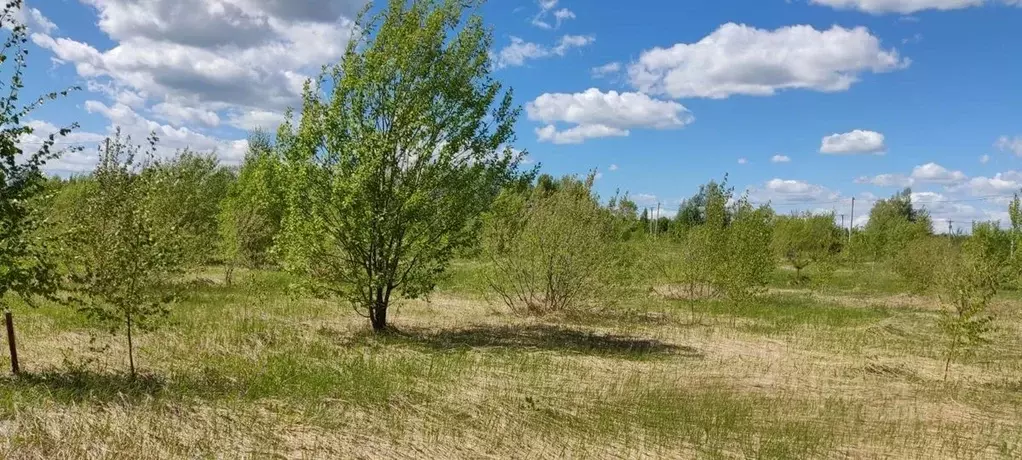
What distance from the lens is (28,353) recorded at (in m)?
9.91

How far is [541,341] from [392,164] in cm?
456

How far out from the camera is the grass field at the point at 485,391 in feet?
21.9

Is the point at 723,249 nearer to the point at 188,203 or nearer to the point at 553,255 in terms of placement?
the point at 553,255

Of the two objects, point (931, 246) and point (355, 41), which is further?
point (931, 246)

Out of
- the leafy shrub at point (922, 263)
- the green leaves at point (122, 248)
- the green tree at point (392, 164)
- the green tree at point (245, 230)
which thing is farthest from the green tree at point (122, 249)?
the leafy shrub at point (922, 263)

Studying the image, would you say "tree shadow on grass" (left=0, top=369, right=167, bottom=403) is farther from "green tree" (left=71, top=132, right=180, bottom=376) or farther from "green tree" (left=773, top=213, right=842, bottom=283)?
"green tree" (left=773, top=213, right=842, bottom=283)

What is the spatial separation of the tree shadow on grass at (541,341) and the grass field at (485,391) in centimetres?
6

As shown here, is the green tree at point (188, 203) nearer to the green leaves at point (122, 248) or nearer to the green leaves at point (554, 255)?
the green leaves at point (122, 248)

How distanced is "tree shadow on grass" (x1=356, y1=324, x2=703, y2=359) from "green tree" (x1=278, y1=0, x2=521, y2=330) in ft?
3.22

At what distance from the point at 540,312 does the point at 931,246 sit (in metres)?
18.9

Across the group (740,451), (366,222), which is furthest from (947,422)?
(366,222)

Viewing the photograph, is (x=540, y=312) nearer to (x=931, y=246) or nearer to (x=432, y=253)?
(x=432, y=253)

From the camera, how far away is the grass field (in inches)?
262

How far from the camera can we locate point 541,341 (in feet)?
46.2
